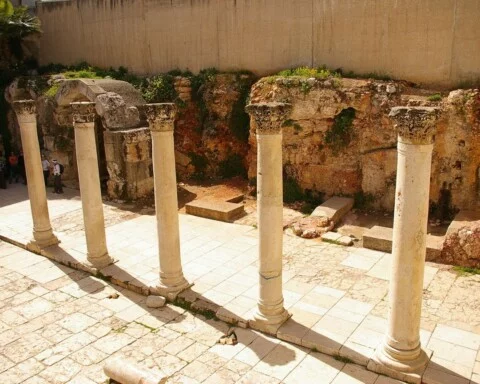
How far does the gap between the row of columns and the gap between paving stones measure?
0.21m

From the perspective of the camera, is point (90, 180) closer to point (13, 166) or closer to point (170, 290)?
point (170, 290)

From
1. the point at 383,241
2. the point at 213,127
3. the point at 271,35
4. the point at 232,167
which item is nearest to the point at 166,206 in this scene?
the point at 383,241

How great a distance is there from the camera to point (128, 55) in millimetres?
20156

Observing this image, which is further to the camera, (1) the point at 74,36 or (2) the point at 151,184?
(1) the point at 74,36

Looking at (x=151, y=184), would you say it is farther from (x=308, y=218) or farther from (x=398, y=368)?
(x=398, y=368)

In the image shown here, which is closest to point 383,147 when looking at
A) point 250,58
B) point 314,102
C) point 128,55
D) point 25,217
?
point 314,102

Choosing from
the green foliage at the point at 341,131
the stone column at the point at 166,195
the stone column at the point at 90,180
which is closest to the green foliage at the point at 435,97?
the green foliage at the point at 341,131

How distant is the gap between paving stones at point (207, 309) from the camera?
7078 mm

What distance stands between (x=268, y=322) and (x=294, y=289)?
64.1 inches

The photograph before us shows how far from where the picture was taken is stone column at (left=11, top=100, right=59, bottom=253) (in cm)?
1092

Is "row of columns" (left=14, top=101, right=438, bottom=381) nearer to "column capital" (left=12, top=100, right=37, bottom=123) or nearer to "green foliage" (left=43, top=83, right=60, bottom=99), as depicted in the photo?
"column capital" (left=12, top=100, right=37, bottom=123)

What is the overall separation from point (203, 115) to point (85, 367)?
1192 centimetres

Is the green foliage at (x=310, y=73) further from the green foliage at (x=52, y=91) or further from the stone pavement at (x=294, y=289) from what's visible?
the green foliage at (x=52, y=91)

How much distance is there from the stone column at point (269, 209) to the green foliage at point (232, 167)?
9.57 m
